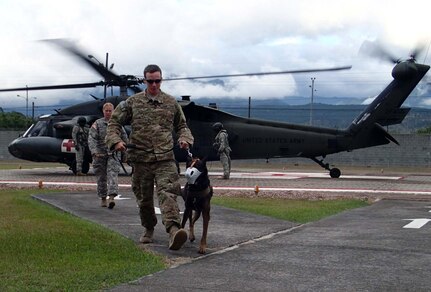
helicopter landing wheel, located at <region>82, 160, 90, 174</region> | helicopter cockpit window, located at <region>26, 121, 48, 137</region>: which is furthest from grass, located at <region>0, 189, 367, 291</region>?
helicopter cockpit window, located at <region>26, 121, 48, 137</region>

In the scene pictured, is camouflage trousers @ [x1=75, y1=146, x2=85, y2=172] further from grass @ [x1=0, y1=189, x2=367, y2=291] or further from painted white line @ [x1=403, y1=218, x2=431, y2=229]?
painted white line @ [x1=403, y1=218, x2=431, y2=229]

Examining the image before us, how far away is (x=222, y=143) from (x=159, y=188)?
12.5 m

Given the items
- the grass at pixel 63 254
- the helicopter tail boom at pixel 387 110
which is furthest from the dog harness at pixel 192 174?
the helicopter tail boom at pixel 387 110

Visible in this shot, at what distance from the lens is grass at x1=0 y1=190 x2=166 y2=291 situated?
16.1 feet

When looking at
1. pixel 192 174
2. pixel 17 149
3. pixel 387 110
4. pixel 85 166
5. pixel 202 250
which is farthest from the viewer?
pixel 17 149

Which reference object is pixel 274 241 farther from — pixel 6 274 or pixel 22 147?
pixel 22 147

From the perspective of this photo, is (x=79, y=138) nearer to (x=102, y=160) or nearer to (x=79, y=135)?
(x=79, y=135)

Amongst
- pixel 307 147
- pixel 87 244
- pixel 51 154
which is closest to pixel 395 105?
pixel 307 147

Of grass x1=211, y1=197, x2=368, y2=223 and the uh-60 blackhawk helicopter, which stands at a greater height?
the uh-60 blackhawk helicopter

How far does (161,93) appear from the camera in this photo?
22.4 feet

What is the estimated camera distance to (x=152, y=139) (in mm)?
6648

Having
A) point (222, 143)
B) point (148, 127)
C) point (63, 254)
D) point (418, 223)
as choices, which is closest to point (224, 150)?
point (222, 143)

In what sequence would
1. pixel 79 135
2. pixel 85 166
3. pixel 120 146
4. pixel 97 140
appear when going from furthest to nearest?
pixel 85 166 → pixel 79 135 → pixel 97 140 → pixel 120 146

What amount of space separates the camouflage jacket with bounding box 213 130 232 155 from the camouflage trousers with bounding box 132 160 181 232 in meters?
12.1
